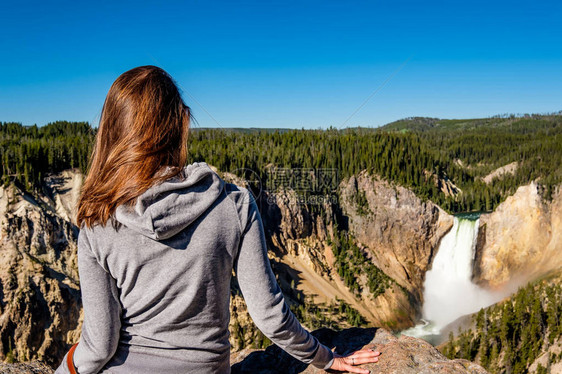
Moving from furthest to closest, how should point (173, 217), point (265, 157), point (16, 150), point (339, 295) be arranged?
point (265, 157) → point (339, 295) → point (16, 150) → point (173, 217)

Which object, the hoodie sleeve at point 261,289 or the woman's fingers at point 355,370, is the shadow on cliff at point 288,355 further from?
the hoodie sleeve at point 261,289

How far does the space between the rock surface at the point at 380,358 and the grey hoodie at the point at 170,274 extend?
1785 millimetres

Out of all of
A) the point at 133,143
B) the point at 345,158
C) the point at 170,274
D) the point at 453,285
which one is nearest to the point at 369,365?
the point at 170,274

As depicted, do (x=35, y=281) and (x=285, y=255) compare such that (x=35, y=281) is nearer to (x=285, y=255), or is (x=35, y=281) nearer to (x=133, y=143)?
(x=285, y=255)

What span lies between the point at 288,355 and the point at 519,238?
223 ft

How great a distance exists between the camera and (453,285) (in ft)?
204

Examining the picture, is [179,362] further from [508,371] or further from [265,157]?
[265,157]

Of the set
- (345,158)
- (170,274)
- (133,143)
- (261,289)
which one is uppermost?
(345,158)

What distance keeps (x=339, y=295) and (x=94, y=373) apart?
194 feet

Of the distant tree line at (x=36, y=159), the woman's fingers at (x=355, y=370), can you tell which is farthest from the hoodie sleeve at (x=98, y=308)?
the distant tree line at (x=36, y=159)

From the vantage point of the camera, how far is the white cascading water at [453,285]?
59500 millimetres

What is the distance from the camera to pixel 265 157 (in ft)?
227

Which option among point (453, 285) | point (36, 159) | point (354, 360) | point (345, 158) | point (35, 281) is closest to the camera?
point (354, 360)

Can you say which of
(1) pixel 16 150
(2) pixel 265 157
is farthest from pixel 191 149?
(1) pixel 16 150
